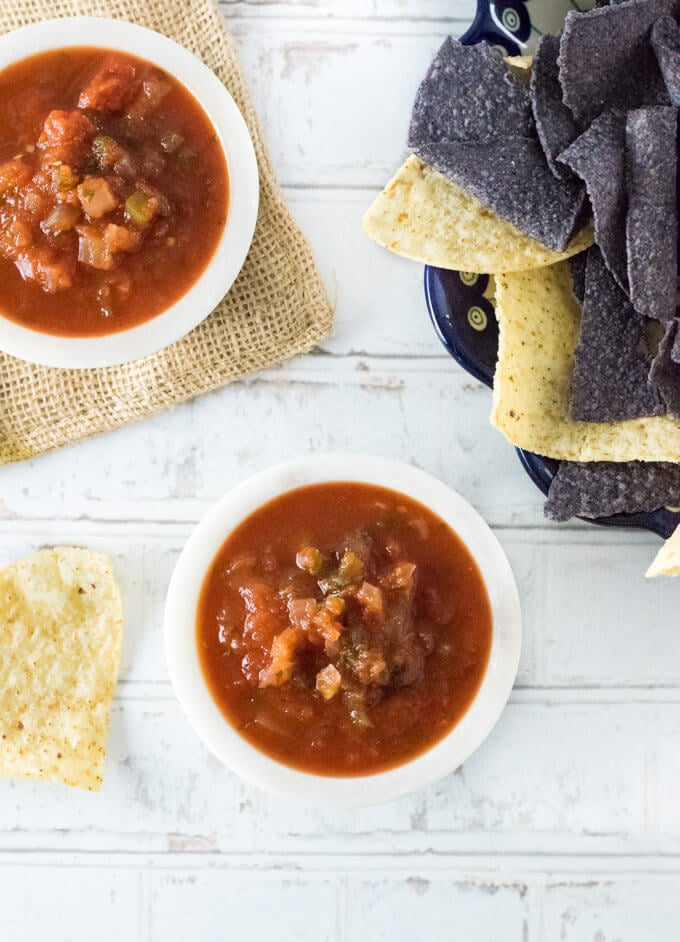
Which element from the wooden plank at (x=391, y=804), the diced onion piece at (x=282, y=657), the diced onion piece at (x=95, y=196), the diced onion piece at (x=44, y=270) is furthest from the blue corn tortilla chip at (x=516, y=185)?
the wooden plank at (x=391, y=804)

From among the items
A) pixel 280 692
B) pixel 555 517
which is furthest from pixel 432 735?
pixel 555 517

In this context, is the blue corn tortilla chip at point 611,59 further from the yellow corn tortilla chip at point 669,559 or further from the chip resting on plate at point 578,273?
the yellow corn tortilla chip at point 669,559

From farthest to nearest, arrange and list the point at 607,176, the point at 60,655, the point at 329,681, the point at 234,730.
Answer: the point at 60,655, the point at 234,730, the point at 329,681, the point at 607,176

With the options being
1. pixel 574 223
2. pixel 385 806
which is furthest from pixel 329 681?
pixel 574 223

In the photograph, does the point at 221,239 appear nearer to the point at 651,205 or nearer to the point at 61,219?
the point at 61,219

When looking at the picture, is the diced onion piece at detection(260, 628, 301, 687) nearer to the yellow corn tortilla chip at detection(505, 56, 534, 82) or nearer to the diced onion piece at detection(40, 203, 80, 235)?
the diced onion piece at detection(40, 203, 80, 235)

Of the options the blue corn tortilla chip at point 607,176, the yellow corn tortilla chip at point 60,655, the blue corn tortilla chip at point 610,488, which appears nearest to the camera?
the blue corn tortilla chip at point 607,176

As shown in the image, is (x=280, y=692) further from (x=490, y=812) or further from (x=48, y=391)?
(x=48, y=391)
